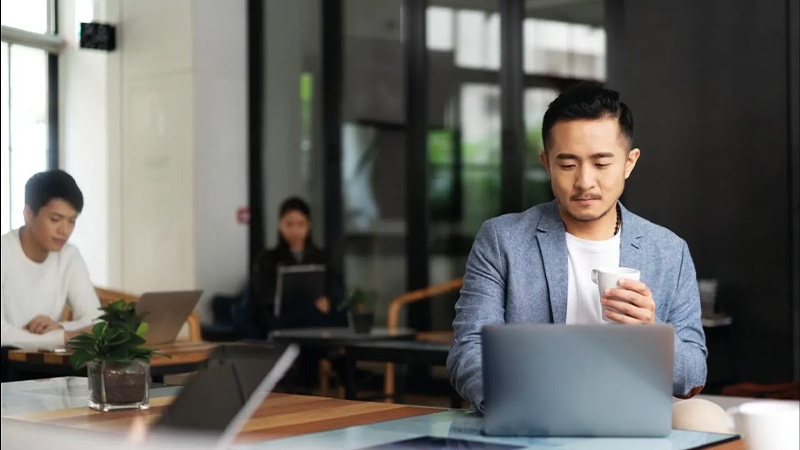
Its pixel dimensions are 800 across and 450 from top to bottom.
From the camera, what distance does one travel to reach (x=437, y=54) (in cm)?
682

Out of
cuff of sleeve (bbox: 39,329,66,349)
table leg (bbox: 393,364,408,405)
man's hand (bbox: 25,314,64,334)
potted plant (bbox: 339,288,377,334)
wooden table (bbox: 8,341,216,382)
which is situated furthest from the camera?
table leg (bbox: 393,364,408,405)

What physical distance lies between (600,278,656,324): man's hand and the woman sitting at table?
152 inches

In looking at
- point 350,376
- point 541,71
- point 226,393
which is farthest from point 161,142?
point 226,393

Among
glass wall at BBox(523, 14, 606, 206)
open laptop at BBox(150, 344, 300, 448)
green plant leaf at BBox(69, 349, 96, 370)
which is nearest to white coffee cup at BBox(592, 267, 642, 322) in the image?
open laptop at BBox(150, 344, 300, 448)

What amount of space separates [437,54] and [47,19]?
2893 mm

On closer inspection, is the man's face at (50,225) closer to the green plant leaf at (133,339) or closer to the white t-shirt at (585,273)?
the green plant leaf at (133,339)

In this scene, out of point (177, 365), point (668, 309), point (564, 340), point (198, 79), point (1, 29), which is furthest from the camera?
point (198, 79)

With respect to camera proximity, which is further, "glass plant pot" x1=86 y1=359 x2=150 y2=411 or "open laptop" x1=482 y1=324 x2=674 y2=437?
"glass plant pot" x1=86 y1=359 x2=150 y2=411

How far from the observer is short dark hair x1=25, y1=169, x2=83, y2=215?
4277 millimetres

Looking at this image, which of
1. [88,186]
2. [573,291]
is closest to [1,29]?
[88,186]

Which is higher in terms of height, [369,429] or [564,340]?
[564,340]

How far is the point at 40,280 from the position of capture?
4.11m

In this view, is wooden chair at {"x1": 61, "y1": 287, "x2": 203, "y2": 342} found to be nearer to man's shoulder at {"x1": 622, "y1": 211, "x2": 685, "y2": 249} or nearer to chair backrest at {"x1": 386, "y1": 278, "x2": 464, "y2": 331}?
chair backrest at {"x1": 386, "y1": 278, "x2": 464, "y2": 331}

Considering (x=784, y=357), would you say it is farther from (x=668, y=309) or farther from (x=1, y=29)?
(x=1, y=29)
